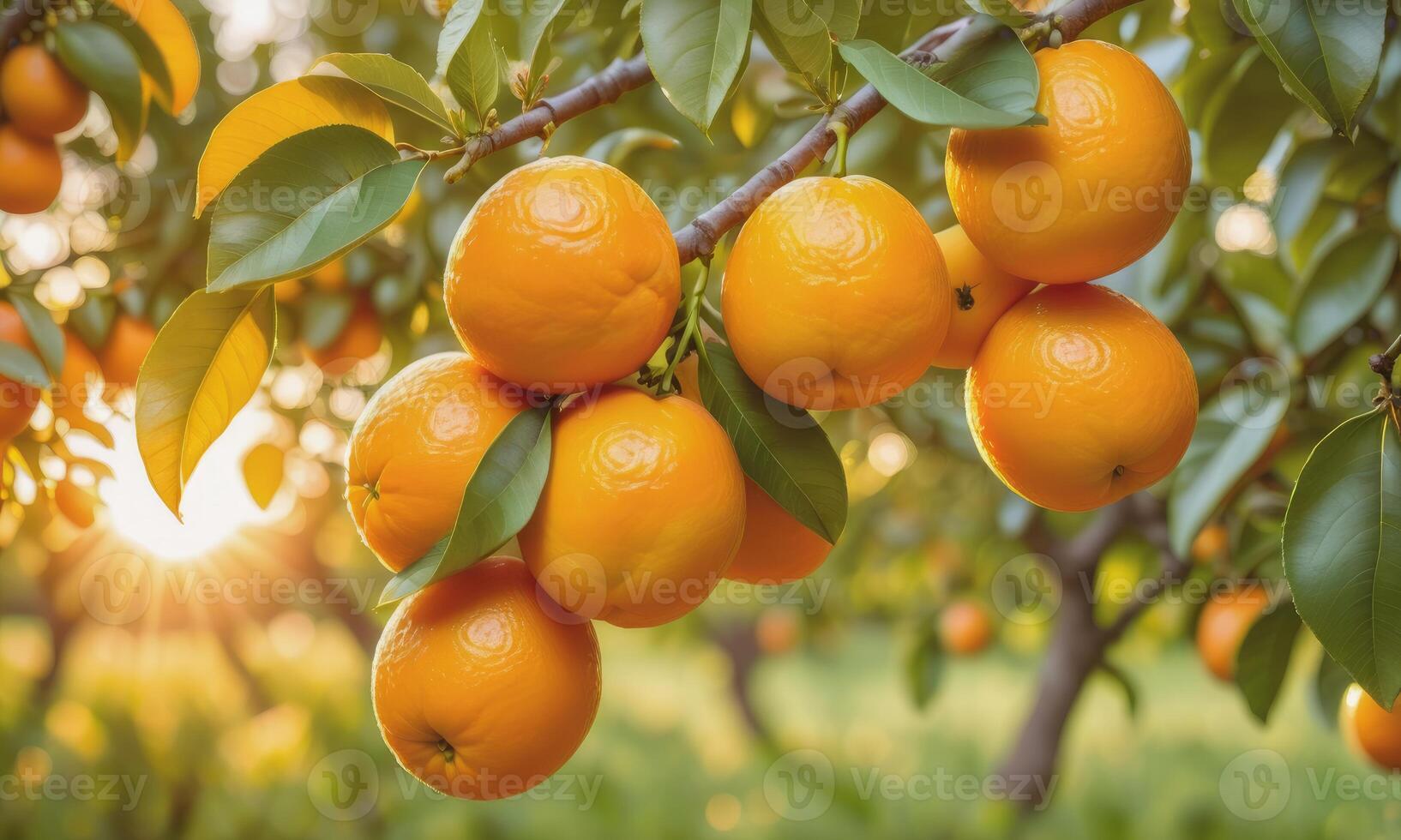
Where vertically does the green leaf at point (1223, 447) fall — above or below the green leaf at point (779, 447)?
below

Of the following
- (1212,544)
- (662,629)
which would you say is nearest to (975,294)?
(1212,544)

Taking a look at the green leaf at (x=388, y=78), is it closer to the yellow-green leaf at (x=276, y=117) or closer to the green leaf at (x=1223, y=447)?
the yellow-green leaf at (x=276, y=117)

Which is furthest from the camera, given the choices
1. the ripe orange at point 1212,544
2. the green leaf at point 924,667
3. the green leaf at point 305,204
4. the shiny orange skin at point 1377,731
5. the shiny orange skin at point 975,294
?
the green leaf at point 924,667

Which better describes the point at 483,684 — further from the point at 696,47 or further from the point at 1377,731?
the point at 1377,731

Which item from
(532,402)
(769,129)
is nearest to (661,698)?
(769,129)

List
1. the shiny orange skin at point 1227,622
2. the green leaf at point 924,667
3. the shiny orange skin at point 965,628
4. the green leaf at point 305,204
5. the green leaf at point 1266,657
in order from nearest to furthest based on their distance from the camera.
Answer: the green leaf at point 305,204
the green leaf at point 1266,657
the shiny orange skin at point 1227,622
the green leaf at point 924,667
the shiny orange skin at point 965,628

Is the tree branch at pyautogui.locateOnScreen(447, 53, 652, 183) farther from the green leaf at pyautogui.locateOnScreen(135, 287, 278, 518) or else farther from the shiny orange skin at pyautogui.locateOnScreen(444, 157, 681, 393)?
the green leaf at pyautogui.locateOnScreen(135, 287, 278, 518)

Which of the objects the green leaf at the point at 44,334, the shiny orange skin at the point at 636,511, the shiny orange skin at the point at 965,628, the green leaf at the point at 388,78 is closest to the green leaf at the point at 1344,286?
the shiny orange skin at the point at 636,511
